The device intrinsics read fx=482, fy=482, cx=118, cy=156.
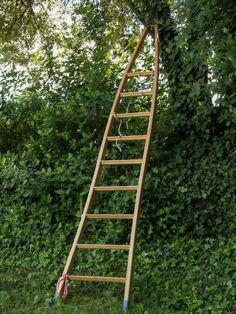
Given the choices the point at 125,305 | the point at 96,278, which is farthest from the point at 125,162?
the point at 125,305

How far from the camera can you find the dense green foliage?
191 inches

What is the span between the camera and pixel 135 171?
5.99m

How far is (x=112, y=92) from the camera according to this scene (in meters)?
6.60

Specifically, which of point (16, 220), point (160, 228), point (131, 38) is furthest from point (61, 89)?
point (160, 228)

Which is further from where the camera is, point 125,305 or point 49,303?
point 49,303

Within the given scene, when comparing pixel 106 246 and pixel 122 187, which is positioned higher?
pixel 122 187

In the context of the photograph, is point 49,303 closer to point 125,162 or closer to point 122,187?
point 122,187

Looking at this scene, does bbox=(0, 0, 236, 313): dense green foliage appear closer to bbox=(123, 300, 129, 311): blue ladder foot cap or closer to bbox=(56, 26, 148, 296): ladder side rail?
bbox=(123, 300, 129, 311): blue ladder foot cap

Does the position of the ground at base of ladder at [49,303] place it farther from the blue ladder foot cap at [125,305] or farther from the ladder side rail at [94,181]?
the ladder side rail at [94,181]

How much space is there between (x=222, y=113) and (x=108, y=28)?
10.0 feet

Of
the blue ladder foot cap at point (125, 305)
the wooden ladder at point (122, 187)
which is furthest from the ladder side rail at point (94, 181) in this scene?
the blue ladder foot cap at point (125, 305)

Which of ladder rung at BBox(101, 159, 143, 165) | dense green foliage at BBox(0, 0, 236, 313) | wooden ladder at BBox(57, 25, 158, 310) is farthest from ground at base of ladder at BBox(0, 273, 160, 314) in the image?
ladder rung at BBox(101, 159, 143, 165)

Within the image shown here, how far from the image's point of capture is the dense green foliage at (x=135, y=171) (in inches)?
191

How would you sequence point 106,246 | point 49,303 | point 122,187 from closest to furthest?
1. point 49,303
2. point 106,246
3. point 122,187
